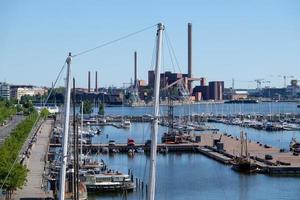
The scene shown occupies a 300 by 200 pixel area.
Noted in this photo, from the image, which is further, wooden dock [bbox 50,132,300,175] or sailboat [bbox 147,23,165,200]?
wooden dock [bbox 50,132,300,175]

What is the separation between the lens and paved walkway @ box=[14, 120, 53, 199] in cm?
2325

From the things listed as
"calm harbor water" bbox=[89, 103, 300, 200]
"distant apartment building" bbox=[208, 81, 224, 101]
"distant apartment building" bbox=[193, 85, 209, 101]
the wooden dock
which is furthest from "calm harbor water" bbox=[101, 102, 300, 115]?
"calm harbor water" bbox=[89, 103, 300, 200]

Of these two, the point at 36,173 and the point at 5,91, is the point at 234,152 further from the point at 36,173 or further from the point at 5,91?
the point at 5,91

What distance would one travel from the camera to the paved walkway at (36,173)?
23250mm

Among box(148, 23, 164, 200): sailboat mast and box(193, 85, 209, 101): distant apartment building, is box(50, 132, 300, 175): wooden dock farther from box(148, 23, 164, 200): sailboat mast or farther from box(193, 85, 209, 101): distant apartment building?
box(193, 85, 209, 101): distant apartment building

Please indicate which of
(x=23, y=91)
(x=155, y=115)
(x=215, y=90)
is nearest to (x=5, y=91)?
(x=23, y=91)

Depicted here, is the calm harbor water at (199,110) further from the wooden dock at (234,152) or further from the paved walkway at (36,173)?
the paved walkway at (36,173)

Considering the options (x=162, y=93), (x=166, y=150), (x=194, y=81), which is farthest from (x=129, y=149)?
(x=194, y=81)

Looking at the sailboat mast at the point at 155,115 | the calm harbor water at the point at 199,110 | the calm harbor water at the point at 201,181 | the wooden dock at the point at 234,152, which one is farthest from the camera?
the calm harbor water at the point at 199,110

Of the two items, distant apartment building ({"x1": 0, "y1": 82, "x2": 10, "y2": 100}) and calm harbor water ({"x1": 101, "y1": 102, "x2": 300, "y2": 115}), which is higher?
distant apartment building ({"x1": 0, "y1": 82, "x2": 10, "y2": 100})

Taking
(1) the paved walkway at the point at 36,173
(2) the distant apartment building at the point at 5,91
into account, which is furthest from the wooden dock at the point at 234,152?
(2) the distant apartment building at the point at 5,91

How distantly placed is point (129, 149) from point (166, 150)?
2.57 meters

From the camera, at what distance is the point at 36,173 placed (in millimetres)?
29469

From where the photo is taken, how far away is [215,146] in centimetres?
4675
